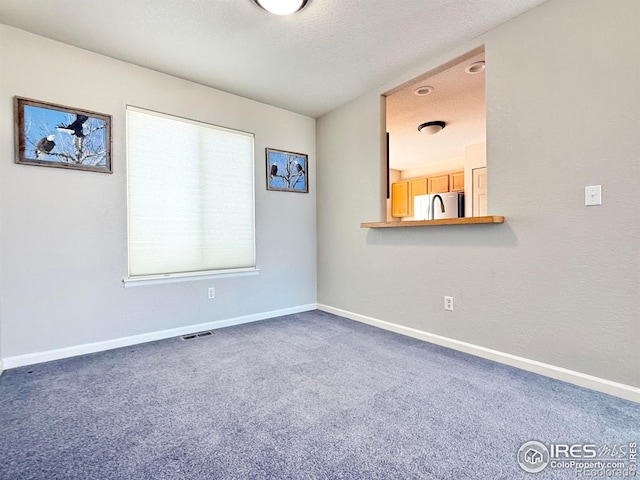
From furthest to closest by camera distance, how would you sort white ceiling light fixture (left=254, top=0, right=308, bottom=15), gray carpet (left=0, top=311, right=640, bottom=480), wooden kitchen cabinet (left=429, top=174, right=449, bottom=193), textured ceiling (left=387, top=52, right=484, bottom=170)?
1. wooden kitchen cabinet (left=429, top=174, right=449, bottom=193)
2. textured ceiling (left=387, top=52, right=484, bottom=170)
3. white ceiling light fixture (left=254, top=0, right=308, bottom=15)
4. gray carpet (left=0, top=311, right=640, bottom=480)

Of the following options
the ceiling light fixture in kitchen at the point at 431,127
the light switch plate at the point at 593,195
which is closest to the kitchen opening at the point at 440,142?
the ceiling light fixture in kitchen at the point at 431,127

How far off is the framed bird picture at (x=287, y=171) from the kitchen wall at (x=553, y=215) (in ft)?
5.18

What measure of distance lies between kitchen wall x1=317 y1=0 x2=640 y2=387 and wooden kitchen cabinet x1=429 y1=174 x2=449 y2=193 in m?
3.62

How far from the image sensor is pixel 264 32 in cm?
236

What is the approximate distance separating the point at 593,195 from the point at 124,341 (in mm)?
3656

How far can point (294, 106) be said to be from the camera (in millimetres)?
3736

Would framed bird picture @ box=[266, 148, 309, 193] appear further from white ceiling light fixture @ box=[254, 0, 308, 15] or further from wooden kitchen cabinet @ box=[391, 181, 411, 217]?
wooden kitchen cabinet @ box=[391, 181, 411, 217]

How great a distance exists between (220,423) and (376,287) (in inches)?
83.7

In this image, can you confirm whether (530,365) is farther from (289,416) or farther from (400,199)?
(400,199)

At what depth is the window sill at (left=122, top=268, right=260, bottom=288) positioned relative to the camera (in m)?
2.81

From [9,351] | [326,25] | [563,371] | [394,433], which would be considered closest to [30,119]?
[9,351]

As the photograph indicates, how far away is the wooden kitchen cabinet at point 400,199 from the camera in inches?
271

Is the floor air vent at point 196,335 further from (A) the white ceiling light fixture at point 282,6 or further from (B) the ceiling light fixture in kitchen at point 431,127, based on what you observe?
(B) the ceiling light fixture in kitchen at point 431,127

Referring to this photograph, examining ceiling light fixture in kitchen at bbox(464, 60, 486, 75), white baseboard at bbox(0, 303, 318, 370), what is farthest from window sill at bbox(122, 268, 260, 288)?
ceiling light fixture in kitchen at bbox(464, 60, 486, 75)
